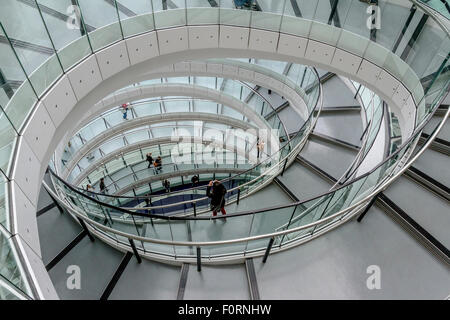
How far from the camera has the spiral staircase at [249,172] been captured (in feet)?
13.7

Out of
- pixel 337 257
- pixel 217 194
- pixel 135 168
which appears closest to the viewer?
pixel 337 257

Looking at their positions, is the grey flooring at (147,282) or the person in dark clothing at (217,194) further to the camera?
the person in dark clothing at (217,194)

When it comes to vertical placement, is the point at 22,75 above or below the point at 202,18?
below

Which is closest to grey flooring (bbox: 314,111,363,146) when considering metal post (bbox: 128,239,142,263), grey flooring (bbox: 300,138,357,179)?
grey flooring (bbox: 300,138,357,179)

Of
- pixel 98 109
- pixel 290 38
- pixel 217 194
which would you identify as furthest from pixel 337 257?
pixel 98 109

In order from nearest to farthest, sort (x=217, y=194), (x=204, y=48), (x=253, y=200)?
(x=217, y=194) → (x=204, y=48) → (x=253, y=200)

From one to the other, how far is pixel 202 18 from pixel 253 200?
17.5ft

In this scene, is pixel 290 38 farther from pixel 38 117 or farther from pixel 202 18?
pixel 38 117

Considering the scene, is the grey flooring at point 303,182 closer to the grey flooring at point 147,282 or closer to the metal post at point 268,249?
the metal post at point 268,249

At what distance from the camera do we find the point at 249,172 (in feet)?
31.1

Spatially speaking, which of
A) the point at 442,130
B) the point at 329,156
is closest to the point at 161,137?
the point at 329,156

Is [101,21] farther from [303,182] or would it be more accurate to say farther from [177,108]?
[177,108]

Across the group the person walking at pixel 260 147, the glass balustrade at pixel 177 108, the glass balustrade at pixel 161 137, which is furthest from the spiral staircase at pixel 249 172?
the glass balustrade at pixel 161 137

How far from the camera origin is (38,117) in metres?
4.40
